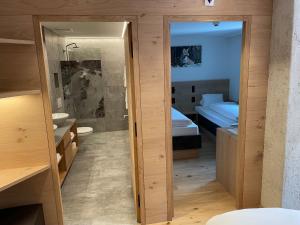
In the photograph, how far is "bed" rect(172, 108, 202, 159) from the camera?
389 centimetres

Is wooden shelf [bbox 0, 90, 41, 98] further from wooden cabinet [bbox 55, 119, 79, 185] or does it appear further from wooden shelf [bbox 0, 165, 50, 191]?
wooden cabinet [bbox 55, 119, 79, 185]

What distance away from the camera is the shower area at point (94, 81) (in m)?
5.25

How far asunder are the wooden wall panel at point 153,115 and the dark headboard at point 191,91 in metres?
3.77

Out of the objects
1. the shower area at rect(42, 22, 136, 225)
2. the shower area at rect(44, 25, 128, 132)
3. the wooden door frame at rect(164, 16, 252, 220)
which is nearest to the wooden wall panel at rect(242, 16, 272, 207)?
the wooden door frame at rect(164, 16, 252, 220)

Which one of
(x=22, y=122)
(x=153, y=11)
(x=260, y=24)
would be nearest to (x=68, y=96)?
(x=22, y=122)

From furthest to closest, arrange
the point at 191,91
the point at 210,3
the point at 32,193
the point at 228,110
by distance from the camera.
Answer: the point at 191,91 → the point at 228,110 → the point at 32,193 → the point at 210,3

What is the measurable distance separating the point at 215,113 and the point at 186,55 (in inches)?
66.3

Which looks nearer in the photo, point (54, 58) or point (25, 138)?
point (25, 138)

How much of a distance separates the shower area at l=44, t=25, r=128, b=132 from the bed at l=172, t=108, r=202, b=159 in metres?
1.94

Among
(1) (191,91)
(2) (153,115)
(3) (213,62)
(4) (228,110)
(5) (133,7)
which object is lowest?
(4) (228,110)

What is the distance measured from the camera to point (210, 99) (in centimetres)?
587

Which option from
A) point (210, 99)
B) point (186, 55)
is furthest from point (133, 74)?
point (210, 99)

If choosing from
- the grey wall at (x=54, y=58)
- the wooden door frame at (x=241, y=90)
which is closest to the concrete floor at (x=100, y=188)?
the wooden door frame at (x=241, y=90)

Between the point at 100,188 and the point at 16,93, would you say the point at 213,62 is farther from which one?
the point at 16,93
